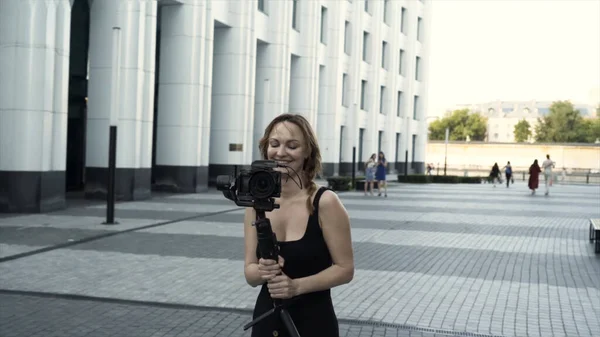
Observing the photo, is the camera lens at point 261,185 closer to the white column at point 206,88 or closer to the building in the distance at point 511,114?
the white column at point 206,88

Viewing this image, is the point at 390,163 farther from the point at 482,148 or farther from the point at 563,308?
the point at 563,308

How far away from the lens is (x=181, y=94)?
25.7 metres

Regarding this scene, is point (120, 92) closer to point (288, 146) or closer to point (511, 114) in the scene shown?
point (288, 146)

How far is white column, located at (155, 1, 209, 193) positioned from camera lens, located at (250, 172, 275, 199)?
76.1ft

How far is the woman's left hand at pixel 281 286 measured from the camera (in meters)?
3.05

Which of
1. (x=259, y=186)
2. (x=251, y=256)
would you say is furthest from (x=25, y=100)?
(x=259, y=186)

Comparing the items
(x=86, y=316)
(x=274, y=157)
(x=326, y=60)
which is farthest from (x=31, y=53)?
(x=326, y=60)

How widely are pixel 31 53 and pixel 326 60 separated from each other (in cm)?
2778

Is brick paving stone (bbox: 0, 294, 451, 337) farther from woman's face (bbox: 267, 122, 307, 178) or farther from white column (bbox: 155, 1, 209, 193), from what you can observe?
white column (bbox: 155, 1, 209, 193)

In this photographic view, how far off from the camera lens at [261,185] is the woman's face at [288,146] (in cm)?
37

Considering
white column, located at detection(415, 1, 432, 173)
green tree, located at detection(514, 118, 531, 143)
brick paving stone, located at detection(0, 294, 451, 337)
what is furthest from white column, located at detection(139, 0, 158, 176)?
green tree, located at detection(514, 118, 531, 143)

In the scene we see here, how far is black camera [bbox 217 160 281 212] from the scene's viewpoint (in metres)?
2.86

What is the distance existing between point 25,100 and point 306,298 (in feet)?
49.7

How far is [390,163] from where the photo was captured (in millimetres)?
57375
